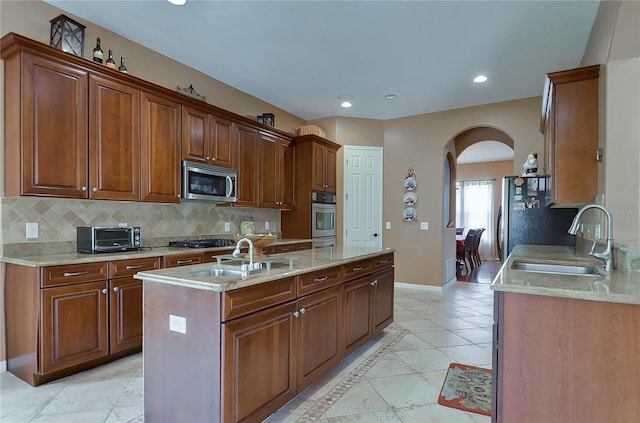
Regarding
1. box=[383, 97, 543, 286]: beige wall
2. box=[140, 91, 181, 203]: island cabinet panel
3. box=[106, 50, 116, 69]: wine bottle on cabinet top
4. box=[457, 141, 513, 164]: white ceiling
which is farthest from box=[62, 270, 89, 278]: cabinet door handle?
box=[457, 141, 513, 164]: white ceiling

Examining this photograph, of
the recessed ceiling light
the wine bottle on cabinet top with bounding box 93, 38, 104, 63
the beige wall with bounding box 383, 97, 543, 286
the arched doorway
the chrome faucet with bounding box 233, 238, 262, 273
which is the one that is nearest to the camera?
the chrome faucet with bounding box 233, 238, 262, 273

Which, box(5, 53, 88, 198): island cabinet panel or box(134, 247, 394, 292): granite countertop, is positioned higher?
box(5, 53, 88, 198): island cabinet panel

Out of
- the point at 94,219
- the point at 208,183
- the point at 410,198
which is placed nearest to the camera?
the point at 94,219

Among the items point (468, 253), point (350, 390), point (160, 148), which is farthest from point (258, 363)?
point (468, 253)

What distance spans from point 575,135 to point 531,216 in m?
1.51

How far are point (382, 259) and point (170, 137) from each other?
7.77 feet

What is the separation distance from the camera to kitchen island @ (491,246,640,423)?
1309 millimetres

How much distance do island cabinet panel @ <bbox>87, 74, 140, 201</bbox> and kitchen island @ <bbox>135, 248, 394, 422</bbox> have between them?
1445mm

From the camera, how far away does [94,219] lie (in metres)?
3.13

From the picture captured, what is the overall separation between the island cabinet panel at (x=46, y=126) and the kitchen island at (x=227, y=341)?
1.38 m

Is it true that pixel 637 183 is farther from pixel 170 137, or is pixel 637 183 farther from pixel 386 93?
pixel 170 137

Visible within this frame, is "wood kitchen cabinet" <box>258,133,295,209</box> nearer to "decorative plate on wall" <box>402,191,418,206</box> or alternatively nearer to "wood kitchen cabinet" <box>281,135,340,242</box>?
"wood kitchen cabinet" <box>281,135,340,242</box>

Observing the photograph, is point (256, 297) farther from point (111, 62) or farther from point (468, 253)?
point (468, 253)

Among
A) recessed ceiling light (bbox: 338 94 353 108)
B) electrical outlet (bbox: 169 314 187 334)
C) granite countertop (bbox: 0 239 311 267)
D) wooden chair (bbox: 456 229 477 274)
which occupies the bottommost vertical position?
wooden chair (bbox: 456 229 477 274)
